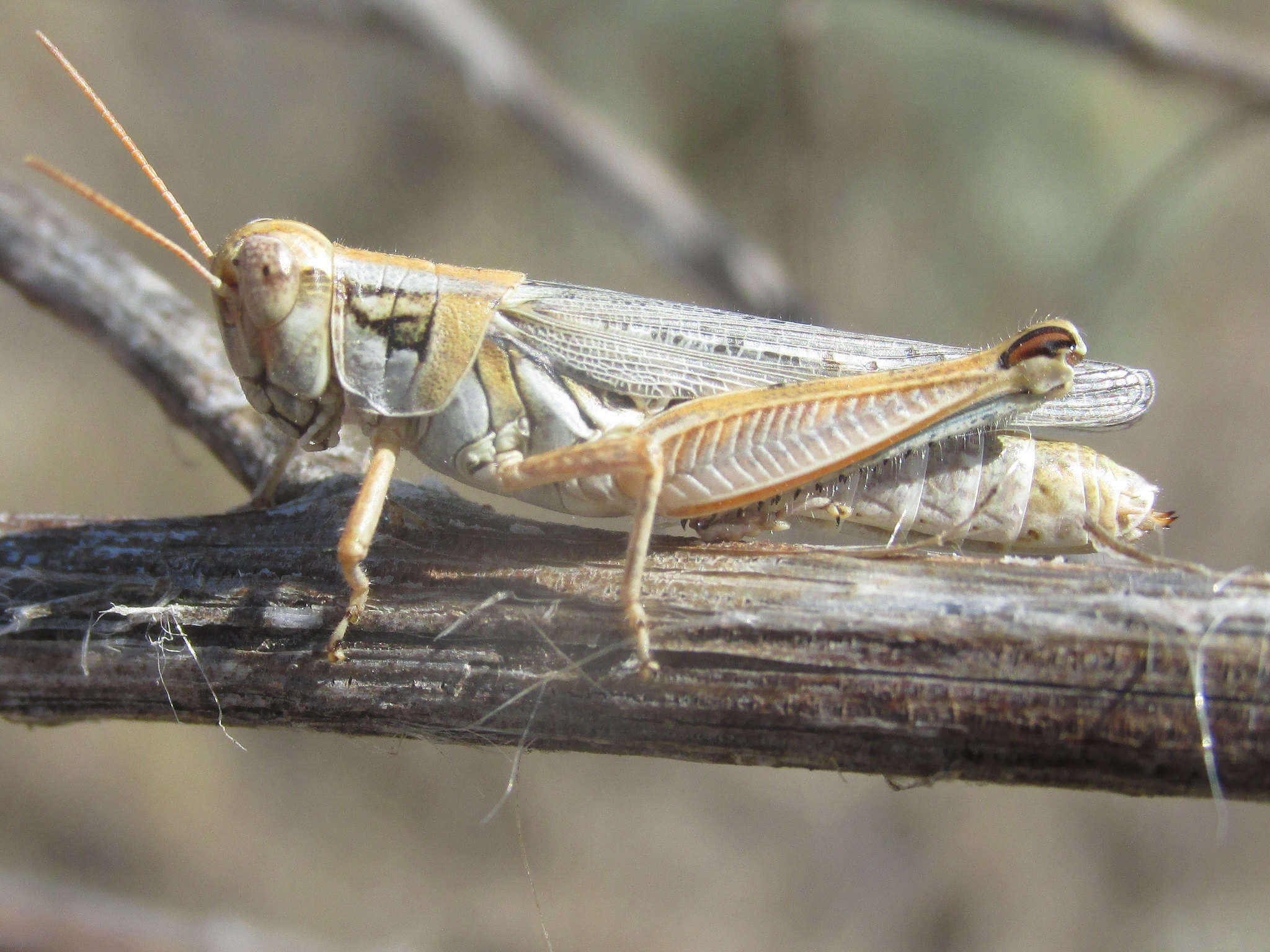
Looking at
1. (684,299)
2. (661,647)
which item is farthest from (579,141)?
(684,299)

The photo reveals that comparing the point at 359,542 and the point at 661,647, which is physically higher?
the point at 359,542

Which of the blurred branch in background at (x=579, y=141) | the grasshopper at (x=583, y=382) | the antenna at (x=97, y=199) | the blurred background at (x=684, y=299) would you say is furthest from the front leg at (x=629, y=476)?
the blurred background at (x=684, y=299)

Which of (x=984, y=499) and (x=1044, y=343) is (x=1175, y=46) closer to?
(x=1044, y=343)

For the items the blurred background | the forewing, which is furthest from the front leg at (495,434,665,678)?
the blurred background

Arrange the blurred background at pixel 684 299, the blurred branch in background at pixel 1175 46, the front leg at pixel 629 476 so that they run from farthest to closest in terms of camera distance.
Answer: the blurred background at pixel 684 299, the blurred branch in background at pixel 1175 46, the front leg at pixel 629 476

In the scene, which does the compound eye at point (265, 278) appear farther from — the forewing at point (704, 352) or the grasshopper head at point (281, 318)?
the forewing at point (704, 352)
